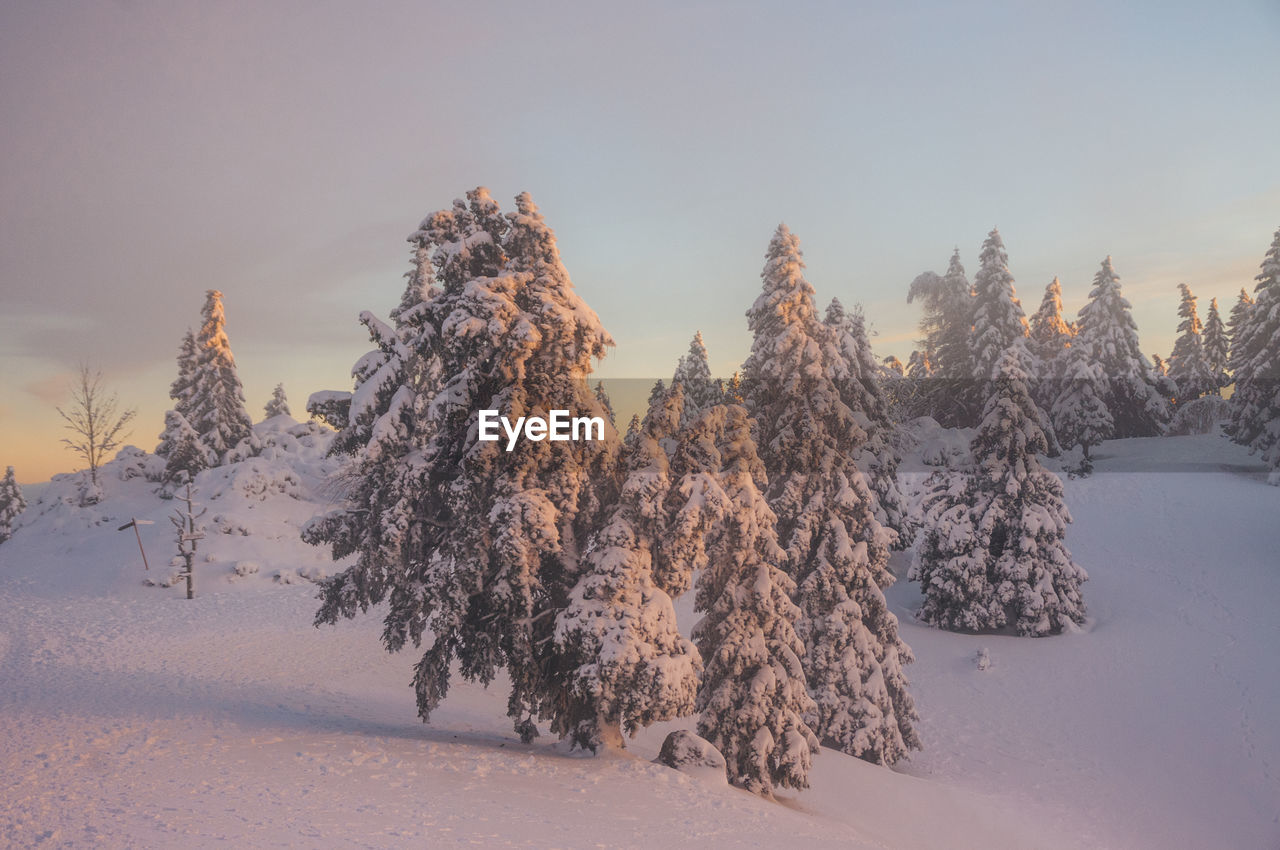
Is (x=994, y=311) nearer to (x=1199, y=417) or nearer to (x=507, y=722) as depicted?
(x=1199, y=417)

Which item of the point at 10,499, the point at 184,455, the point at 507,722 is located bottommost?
the point at 507,722

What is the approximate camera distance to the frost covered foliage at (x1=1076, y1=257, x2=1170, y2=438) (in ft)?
169

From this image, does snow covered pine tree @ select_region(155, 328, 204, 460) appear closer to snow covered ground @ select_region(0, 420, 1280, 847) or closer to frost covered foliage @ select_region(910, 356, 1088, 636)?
snow covered ground @ select_region(0, 420, 1280, 847)

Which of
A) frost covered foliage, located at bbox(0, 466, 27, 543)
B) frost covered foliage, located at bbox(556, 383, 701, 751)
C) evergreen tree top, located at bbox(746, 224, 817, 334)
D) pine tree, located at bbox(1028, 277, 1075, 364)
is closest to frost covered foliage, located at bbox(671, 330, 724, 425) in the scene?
pine tree, located at bbox(1028, 277, 1075, 364)

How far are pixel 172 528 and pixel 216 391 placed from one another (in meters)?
16.8

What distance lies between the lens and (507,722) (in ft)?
66.0

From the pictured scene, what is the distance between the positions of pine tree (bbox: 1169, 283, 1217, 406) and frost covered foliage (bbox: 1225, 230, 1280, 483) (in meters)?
22.6

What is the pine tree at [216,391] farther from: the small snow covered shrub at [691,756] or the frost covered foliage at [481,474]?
the small snow covered shrub at [691,756]

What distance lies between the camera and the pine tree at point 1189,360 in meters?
65.6

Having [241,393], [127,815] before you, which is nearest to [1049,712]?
[127,815]

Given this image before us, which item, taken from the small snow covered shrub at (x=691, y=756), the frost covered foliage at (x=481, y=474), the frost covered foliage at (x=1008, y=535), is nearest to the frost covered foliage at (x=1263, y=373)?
the frost covered foliage at (x=1008, y=535)

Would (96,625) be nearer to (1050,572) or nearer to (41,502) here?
(41,502)

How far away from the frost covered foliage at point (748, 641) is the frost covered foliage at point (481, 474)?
2.72 m

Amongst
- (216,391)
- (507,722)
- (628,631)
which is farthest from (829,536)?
(216,391)
